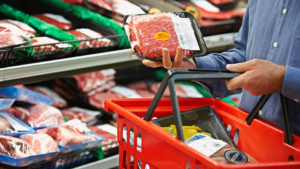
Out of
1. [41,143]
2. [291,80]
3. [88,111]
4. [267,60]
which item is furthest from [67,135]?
[291,80]

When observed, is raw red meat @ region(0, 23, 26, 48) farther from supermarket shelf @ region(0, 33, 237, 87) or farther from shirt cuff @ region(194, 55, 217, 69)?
shirt cuff @ region(194, 55, 217, 69)

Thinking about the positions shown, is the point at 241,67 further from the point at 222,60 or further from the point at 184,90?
the point at 184,90

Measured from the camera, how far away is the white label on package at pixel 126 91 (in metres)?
2.61

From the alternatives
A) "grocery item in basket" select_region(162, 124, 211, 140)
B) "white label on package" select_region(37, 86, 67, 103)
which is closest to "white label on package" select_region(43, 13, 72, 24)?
"white label on package" select_region(37, 86, 67, 103)

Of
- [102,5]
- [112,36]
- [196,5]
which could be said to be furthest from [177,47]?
[196,5]

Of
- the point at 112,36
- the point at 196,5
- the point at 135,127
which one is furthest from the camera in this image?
the point at 196,5

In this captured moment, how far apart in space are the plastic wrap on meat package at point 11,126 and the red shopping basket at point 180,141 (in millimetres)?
754

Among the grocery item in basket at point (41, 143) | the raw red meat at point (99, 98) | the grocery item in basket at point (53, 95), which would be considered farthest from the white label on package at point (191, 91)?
the grocery item in basket at point (41, 143)

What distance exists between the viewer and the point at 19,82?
5.31 feet

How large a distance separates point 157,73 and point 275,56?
1843 mm

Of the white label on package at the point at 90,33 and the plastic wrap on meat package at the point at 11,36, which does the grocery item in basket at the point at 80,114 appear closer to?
the white label on package at the point at 90,33

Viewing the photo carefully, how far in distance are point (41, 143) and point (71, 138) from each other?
167 millimetres

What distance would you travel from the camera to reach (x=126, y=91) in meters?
2.67

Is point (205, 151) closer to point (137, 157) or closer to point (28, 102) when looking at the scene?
point (137, 157)
